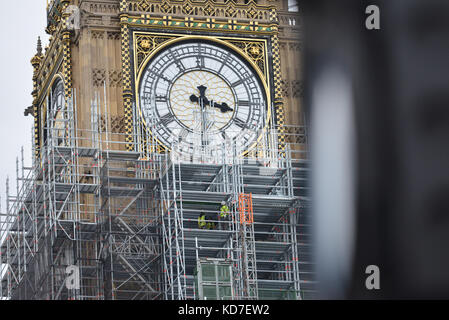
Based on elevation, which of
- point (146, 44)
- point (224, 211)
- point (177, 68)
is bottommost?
point (224, 211)

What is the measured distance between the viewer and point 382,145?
3.40 metres

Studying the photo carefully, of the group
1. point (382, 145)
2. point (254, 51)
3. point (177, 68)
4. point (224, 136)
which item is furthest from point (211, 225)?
point (382, 145)

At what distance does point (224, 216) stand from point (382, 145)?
945 inches

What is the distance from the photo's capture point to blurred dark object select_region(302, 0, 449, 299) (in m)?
3.32

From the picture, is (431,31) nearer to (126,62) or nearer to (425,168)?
(425,168)

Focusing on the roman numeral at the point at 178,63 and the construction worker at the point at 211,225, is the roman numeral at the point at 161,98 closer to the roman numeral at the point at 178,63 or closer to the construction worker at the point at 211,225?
the roman numeral at the point at 178,63

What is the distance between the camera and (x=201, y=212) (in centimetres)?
2792

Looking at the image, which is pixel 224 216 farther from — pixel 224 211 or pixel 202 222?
pixel 202 222

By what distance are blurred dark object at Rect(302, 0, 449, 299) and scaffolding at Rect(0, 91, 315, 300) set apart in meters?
22.3

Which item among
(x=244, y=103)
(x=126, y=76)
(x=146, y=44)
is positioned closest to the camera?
(x=126, y=76)

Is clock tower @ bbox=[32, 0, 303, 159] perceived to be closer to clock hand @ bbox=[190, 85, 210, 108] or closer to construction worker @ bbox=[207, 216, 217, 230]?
clock hand @ bbox=[190, 85, 210, 108]

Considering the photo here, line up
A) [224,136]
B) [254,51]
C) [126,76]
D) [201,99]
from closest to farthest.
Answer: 1. [126,76]
2. [224,136]
3. [201,99]
4. [254,51]

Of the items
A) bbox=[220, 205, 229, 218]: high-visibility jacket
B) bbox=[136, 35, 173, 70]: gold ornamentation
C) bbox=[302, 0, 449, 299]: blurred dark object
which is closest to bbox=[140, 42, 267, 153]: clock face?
bbox=[136, 35, 173, 70]: gold ornamentation

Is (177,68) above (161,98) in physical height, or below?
above
